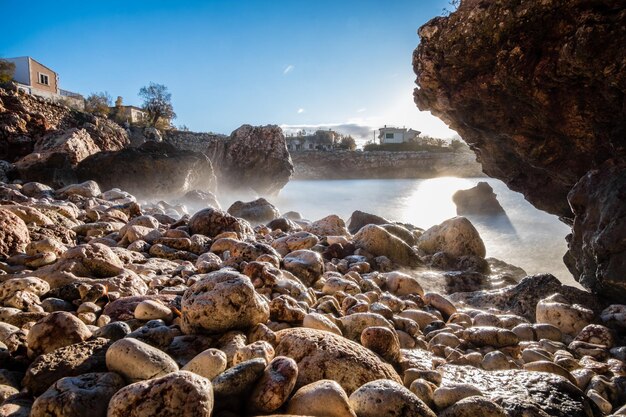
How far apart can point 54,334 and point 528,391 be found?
2732 mm

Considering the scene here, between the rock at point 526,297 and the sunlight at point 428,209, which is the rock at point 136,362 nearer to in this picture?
the rock at point 526,297

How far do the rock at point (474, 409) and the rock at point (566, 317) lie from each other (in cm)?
274

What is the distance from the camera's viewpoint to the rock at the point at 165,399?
1.45 metres

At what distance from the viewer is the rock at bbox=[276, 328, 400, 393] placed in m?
2.05

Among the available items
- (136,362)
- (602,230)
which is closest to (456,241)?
(602,230)

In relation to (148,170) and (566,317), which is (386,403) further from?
(148,170)

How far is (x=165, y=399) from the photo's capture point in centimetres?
146

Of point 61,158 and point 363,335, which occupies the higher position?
point 61,158

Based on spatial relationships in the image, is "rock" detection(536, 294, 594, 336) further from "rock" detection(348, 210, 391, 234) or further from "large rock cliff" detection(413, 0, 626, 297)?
"rock" detection(348, 210, 391, 234)

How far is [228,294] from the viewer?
93.7 inches

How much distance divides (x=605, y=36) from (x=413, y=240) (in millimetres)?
5230

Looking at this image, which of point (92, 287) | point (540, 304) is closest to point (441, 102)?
point (540, 304)

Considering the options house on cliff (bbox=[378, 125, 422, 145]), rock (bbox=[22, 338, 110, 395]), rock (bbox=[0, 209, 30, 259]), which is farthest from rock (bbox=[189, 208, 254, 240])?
house on cliff (bbox=[378, 125, 422, 145])

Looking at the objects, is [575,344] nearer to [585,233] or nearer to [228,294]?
[585,233]
